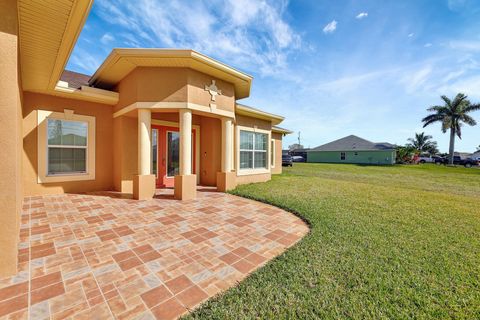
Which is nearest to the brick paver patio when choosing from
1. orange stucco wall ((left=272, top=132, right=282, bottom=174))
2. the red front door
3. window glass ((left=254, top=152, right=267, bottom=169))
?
the red front door

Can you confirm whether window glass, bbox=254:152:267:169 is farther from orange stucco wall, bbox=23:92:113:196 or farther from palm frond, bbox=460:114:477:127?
palm frond, bbox=460:114:477:127

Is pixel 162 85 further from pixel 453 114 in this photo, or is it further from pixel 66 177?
pixel 453 114

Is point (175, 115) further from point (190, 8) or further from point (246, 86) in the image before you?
point (190, 8)

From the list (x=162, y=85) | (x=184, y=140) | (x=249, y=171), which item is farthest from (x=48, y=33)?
(x=249, y=171)

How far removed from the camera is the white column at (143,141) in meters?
6.22

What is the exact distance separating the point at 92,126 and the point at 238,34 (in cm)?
675

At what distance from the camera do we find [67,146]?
6809 mm

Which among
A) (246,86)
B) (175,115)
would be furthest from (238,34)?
(175,115)

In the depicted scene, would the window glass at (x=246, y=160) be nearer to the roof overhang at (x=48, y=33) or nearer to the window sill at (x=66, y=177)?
the window sill at (x=66, y=177)

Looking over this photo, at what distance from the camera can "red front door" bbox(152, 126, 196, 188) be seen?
8250 millimetres

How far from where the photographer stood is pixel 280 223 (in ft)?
14.9

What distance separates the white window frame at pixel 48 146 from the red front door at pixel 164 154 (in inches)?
84.2

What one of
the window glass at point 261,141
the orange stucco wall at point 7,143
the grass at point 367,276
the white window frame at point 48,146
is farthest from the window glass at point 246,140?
the orange stucco wall at point 7,143

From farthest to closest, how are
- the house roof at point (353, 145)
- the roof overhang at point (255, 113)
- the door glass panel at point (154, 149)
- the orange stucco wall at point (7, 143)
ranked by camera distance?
the house roof at point (353, 145), the roof overhang at point (255, 113), the door glass panel at point (154, 149), the orange stucco wall at point (7, 143)
